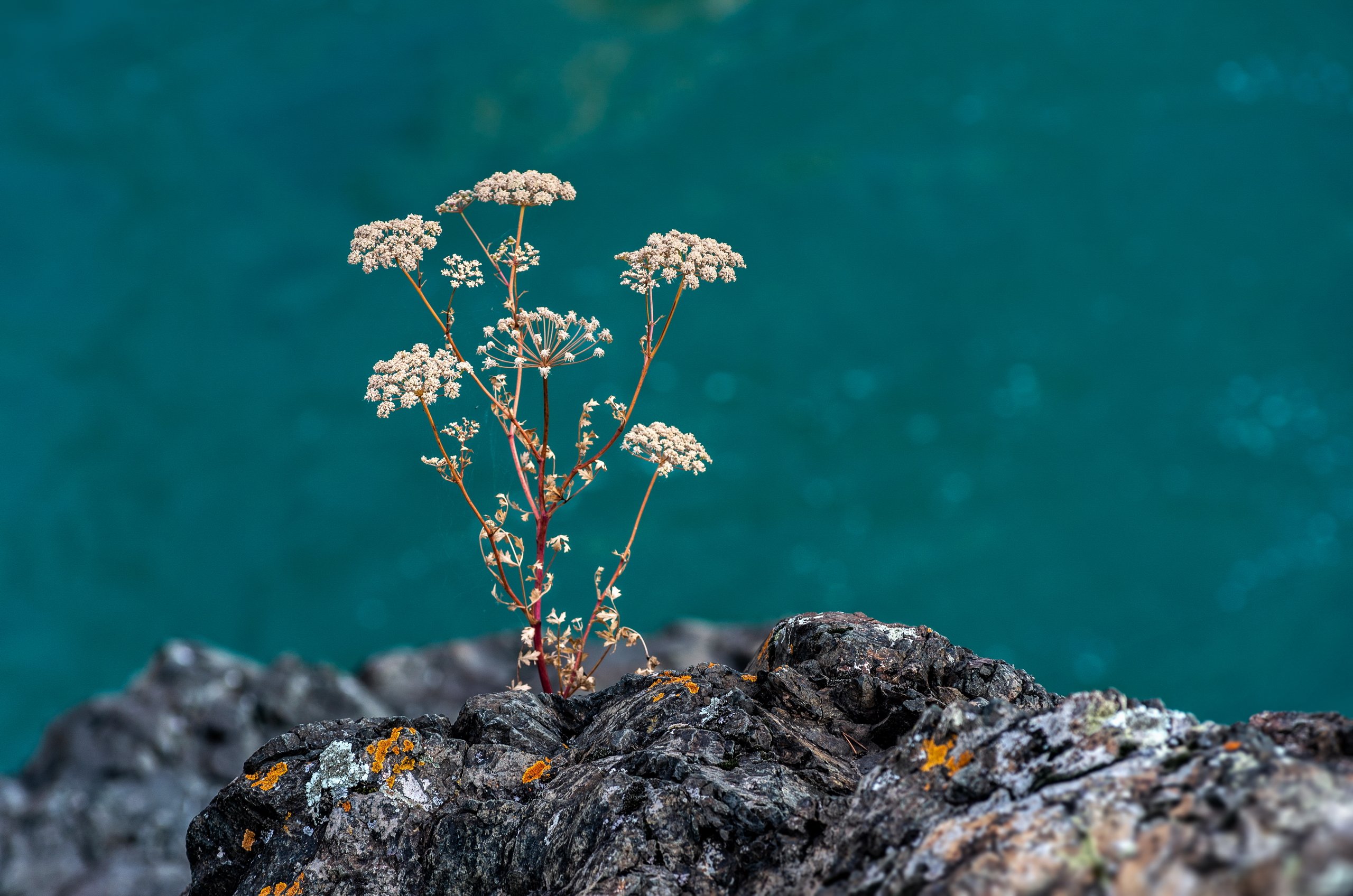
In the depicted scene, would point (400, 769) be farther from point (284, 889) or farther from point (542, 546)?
point (542, 546)

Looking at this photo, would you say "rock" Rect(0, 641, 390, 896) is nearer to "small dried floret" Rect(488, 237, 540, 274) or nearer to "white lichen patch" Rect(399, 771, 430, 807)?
"small dried floret" Rect(488, 237, 540, 274)

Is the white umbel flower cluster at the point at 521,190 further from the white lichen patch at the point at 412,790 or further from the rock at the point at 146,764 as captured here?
the rock at the point at 146,764

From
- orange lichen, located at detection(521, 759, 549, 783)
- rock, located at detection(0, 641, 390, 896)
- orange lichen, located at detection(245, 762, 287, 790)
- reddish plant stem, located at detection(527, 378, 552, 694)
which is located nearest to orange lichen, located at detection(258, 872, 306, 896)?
orange lichen, located at detection(245, 762, 287, 790)

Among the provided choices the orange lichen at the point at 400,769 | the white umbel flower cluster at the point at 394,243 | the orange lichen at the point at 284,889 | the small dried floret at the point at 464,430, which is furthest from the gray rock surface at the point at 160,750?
the orange lichen at the point at 284,889

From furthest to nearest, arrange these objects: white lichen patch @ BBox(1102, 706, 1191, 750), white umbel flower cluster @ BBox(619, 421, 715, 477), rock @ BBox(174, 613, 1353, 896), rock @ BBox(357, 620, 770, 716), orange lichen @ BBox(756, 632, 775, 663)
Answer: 1. rock @ BBox(357, 620, 770, 716)
2. white umbel flower cluster @ BBox(619, 421, 715, 477)
3. orange lichen @ BBox(756, 632, 775, 663)
4. white lichen patch @ BBox(1102, 706, 1191, 750)
5. rock @ BBox(174, 613, 1353, 896)

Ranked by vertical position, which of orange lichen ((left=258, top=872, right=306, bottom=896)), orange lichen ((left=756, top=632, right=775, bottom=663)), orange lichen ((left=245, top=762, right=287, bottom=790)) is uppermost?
orange lichen ((left=756, top=632, right=775, bottom=663))

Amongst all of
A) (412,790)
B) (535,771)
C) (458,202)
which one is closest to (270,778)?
(412,790)
